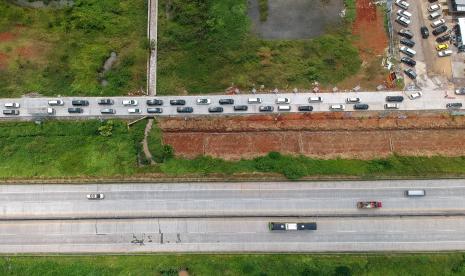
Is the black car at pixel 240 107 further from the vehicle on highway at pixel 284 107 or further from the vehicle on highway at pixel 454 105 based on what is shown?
the vehicle on highway at pixel 454 105

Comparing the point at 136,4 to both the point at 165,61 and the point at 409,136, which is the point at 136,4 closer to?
the point at 165,61

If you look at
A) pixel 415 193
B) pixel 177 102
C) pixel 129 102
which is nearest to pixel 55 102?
pixel 129 102

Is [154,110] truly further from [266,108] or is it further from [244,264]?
[244,264]

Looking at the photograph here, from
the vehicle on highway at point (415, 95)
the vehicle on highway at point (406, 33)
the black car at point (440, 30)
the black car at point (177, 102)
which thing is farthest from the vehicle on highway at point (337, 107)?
the black car at point (177, 102)

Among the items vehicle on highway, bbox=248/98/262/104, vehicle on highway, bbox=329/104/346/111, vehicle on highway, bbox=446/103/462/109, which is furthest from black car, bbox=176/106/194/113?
vehicle on highway, bbox=446/103/462/109

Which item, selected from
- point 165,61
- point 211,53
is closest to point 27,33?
point 165,61

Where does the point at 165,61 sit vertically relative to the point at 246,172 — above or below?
above
